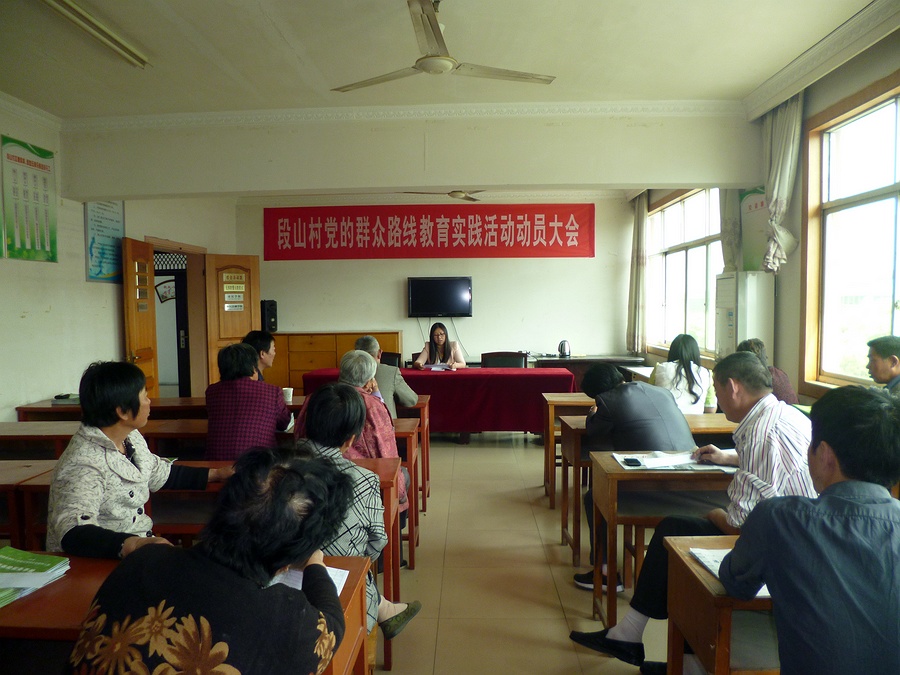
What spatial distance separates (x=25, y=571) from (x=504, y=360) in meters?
5.09

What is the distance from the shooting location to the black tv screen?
8.20 m

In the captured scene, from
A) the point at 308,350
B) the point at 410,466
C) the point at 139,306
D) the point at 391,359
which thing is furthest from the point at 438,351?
the point at 410,466

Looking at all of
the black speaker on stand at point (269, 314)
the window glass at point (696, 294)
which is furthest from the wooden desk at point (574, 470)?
the black speaker on stand at point (269, 314)

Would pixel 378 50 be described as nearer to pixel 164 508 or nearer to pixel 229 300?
pixel 164 508

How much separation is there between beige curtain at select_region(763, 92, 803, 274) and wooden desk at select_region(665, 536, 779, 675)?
3213 mm

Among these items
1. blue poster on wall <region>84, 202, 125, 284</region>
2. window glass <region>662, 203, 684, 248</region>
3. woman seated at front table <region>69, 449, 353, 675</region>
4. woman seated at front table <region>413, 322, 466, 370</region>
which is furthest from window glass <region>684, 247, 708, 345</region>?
woman seated at front table <region>69, 449, 353, 675</region>

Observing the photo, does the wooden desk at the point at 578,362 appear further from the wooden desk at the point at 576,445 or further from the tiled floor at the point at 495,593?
the wooden desk at the point at 576,445

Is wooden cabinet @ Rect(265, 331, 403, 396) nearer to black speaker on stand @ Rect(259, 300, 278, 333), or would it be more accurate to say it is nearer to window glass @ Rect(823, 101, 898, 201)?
black speaker on stand @ Rect(259, 300, 278, 333)

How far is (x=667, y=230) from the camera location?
727 centimetres

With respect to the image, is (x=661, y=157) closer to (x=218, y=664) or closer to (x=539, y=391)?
(x=539, y=391)

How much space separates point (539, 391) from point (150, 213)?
433cm

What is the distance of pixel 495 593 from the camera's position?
265cm

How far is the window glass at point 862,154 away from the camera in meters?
3.36

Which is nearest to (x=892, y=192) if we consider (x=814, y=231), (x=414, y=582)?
(x=814, y=231)
